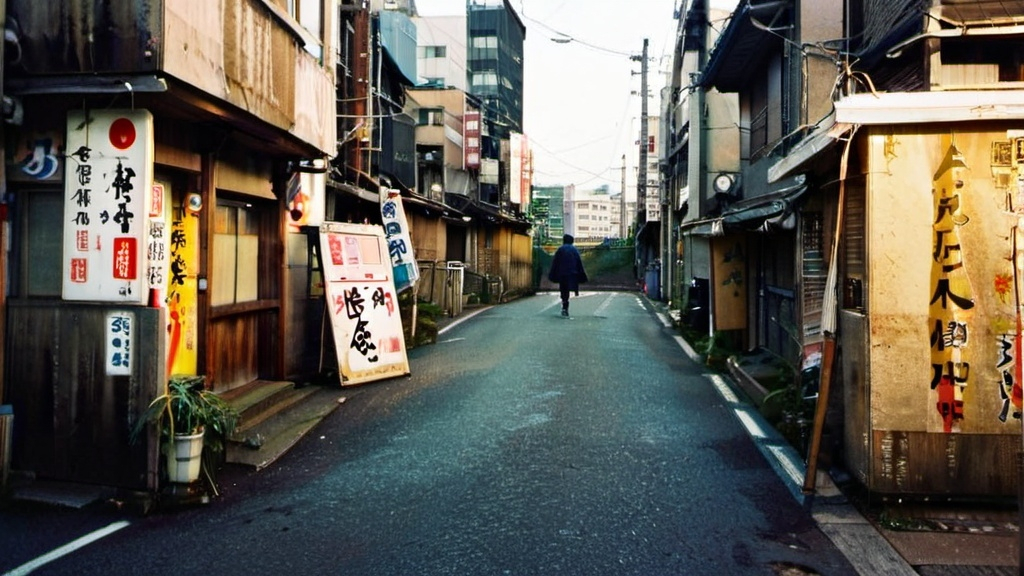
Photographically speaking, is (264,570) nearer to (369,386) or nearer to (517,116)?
(369,386)

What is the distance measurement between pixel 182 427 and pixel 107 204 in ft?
7.24

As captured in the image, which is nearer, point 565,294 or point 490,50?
point 565,294

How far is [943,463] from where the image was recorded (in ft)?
21.5

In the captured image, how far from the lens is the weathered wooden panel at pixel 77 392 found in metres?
7.05

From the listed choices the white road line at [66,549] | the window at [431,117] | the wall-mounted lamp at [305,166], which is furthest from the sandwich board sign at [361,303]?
the window at [431,117]

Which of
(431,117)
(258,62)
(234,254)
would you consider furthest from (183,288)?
(431,117)

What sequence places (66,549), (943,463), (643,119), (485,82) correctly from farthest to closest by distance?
(485,82) → (643,119) → (943,463) → (66,549)

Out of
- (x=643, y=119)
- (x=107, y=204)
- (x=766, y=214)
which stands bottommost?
(x=107, y=204)

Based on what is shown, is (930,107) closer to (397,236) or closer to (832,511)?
(832,511)

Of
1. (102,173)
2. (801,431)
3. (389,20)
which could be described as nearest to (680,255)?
(389,20)

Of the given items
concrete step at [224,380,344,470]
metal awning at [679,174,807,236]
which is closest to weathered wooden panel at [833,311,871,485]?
metal awning at [679,174,807,236]

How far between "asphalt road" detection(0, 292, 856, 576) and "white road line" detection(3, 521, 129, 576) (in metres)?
0.07

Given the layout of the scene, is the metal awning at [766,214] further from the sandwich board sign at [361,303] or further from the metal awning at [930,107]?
the sandwich board sign at [361,303]

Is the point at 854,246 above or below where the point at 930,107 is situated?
below
